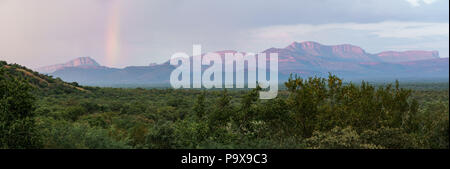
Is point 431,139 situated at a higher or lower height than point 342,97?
lower

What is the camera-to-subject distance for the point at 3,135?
1350cm

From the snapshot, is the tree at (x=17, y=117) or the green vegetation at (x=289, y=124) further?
the green vegetation at (x=289, y=124)

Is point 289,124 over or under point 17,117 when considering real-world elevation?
under

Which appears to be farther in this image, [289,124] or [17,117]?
[289,124]

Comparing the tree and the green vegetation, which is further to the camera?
the green vegetation
